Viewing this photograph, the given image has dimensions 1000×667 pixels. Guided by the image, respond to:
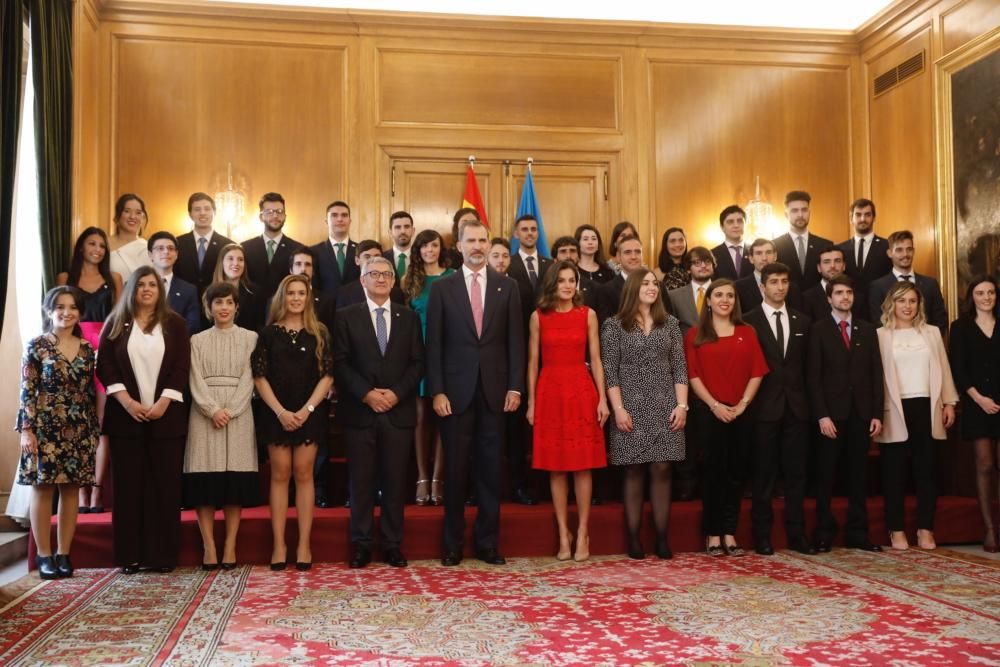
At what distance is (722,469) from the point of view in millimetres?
5777

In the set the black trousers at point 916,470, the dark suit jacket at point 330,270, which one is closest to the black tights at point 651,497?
the black trousers at point 916,470

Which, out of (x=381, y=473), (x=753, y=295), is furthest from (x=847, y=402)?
(x=381, y=473)

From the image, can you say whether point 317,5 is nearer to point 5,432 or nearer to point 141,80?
point 141,80

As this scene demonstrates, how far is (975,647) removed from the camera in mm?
3631

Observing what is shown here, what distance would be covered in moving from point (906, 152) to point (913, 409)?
3354 mm

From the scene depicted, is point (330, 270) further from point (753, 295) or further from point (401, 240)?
point (753, 295)

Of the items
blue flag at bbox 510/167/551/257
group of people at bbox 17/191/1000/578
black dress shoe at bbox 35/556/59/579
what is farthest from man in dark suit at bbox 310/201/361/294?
black dress shoe at bbox 35/556/59/579

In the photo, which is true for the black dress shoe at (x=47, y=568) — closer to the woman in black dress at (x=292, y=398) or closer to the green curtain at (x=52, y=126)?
the woman in black dress at (x=292, y=398)

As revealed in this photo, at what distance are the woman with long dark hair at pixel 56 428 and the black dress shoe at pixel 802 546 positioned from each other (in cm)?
389

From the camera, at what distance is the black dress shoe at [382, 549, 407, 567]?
5401 mm

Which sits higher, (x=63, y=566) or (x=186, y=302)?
(x=186, y=302)

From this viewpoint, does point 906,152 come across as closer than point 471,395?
No

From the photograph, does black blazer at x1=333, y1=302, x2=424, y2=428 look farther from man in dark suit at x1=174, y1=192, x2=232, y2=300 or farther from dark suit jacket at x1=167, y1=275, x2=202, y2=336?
man in dark suit at x1=174, y1=192, x2=232, y2=300

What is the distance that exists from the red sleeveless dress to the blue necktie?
88cm
